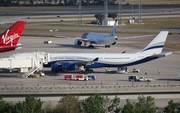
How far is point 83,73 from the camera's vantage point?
8050cm

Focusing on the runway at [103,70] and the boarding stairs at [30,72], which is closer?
the runway at [103,70]

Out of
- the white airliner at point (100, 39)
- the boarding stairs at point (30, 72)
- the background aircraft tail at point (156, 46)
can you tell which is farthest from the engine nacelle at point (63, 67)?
the white airliner at point (100, 39)

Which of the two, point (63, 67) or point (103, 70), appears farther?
point (103, 70)

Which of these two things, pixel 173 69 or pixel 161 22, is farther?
pixel 161 22

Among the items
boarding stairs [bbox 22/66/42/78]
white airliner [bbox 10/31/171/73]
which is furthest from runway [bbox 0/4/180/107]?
white airliner [bbox 10/31/171/73]

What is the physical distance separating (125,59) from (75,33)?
74.9 meters

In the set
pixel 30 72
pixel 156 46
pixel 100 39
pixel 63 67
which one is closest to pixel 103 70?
pixel 63 67

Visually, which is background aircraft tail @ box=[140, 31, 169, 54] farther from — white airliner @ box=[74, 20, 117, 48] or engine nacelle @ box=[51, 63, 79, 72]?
white airliner @ box=[74, 20, 117, 48]

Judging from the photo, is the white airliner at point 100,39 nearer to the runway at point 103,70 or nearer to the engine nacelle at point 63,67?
the runway at point 103,70

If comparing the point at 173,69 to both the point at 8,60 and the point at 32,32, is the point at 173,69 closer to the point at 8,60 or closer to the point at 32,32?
the point at 8,60

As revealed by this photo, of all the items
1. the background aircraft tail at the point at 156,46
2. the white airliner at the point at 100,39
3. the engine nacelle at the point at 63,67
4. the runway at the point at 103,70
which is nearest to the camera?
the runway at the point at 103,70

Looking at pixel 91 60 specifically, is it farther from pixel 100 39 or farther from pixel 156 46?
pixel 100 39

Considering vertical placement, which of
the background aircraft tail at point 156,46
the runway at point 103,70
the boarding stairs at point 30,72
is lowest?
the runway at point 103,70

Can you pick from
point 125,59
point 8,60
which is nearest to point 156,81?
point 125,59
